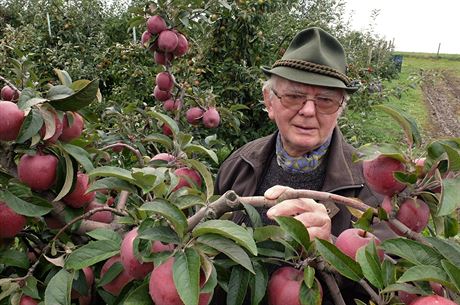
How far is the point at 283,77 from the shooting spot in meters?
1.25

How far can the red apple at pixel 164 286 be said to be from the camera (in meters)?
0.61

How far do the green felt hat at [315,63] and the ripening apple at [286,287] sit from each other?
0.63 meters

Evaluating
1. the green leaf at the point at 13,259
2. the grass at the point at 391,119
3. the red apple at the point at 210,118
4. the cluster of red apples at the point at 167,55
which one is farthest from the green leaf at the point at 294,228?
the grass at the point at 391,119

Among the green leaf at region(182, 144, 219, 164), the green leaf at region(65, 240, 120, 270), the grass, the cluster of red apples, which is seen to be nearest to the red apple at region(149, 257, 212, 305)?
the green leaf at region(65, 240, 120, 270)

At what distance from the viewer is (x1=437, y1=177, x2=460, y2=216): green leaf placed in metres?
0.58

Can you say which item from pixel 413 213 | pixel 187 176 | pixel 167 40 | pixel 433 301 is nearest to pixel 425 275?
pixel 433 301

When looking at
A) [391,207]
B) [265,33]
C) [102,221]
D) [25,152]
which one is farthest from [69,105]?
[265,33]

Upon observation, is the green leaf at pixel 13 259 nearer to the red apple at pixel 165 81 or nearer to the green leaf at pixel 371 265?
the green leaf at pixel 371 265

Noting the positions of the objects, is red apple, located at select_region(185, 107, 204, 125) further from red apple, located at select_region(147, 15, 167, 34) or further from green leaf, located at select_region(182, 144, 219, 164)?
green leaf, located at select_region(182, 144, 219, 164)

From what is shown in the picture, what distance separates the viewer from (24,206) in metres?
0.80

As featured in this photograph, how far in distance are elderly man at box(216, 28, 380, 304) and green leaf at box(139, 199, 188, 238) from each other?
24.1 inches

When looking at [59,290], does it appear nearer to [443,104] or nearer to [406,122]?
[406,122]

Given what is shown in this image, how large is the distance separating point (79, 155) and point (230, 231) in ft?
1.27

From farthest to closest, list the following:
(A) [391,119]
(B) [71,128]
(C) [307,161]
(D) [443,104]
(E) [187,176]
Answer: (D) [443,104] → (A) [391,119] → (C) [307,161] → (E) [187,176] → (B) [71,128]
